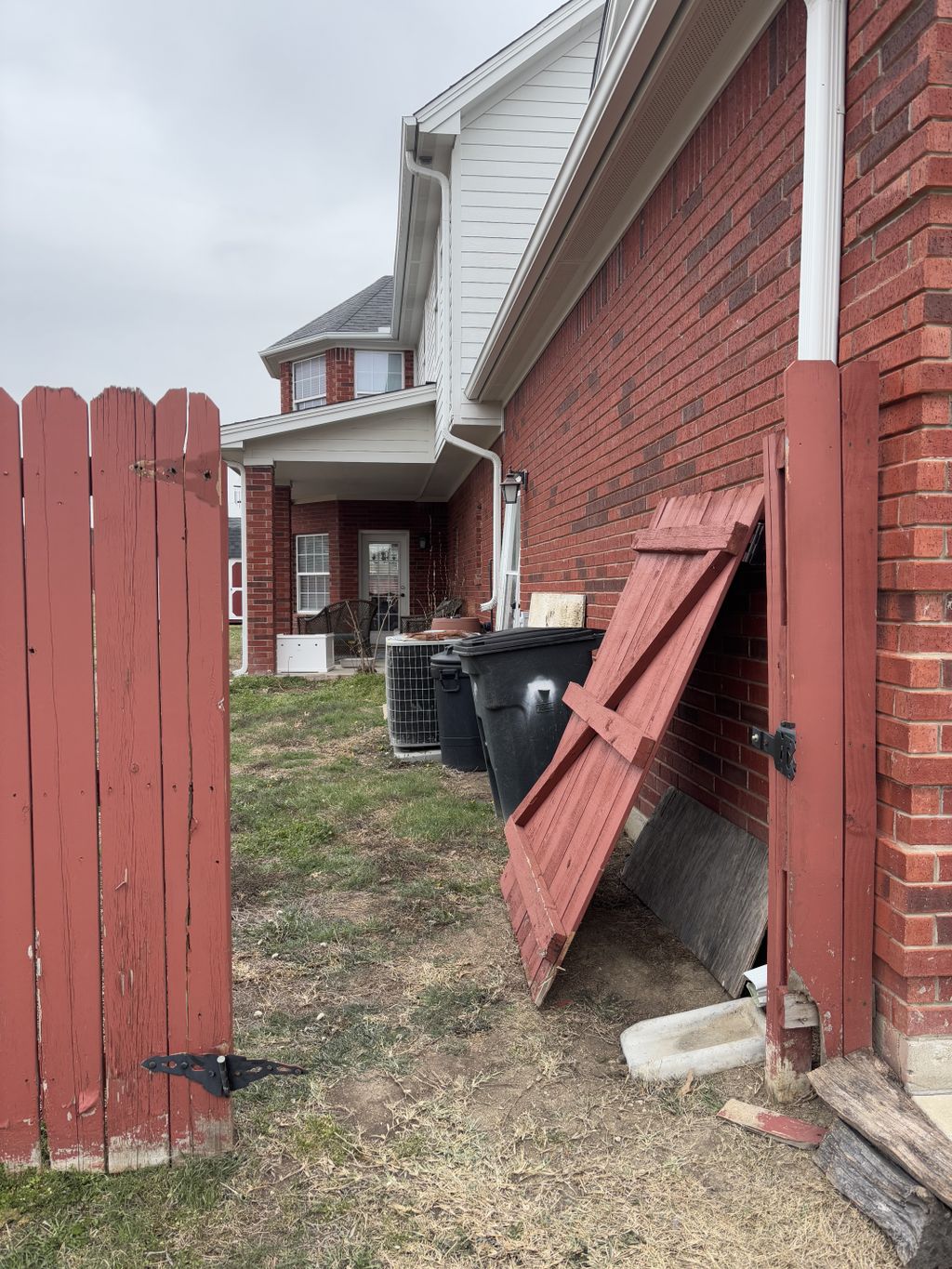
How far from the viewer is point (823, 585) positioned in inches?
91.8

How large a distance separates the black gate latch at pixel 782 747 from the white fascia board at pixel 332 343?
17.1 meters

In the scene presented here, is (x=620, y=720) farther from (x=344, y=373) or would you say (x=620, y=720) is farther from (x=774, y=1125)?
(x=344, y=373)

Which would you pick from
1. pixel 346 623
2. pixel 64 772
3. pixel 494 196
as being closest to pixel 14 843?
pixel 64 772

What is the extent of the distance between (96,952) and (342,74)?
78.2 ft

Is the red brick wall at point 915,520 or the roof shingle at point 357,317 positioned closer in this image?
the red brick wall at point 915,520

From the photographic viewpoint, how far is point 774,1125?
7.50 feet

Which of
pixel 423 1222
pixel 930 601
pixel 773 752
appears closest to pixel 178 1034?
pixel 423 1222

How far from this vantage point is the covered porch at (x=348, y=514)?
1270 cm

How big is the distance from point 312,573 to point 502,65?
39.3 ft

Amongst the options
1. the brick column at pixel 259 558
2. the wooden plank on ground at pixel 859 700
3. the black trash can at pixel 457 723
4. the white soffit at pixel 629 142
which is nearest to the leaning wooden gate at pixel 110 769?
the wooden plank on ground at pixel 859 700

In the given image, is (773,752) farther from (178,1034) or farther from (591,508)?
(591,508)

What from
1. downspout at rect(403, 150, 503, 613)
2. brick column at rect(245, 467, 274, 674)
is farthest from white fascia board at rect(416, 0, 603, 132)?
brick column at rect(245, 467, 274, 674)

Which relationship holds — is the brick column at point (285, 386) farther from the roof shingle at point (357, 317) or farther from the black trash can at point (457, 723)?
the black trash can at point (457, 723)

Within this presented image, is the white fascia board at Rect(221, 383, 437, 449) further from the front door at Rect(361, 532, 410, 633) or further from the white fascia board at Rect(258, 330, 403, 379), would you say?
the front door at Rect(361, 532, 410, 633)
